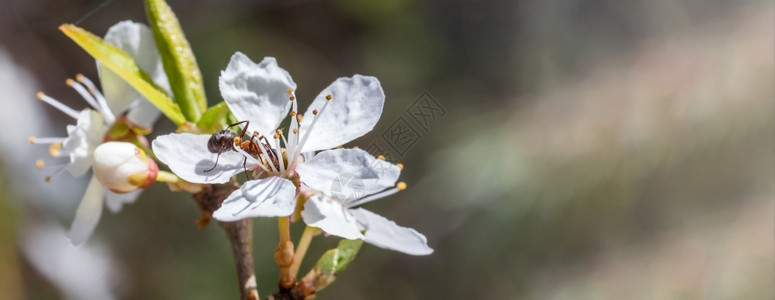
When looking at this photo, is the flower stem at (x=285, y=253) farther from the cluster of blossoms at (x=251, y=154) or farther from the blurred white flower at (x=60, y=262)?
the blurred white flower at (x=60, y=262)

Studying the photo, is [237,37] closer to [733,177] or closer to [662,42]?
[662,42]

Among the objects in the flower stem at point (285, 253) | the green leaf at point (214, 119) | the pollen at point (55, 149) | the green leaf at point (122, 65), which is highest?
the green leaf at point (214, 119)

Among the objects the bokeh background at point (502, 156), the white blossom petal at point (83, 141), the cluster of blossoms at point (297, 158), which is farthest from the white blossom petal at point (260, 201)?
the bokeh background at point (502, 156)

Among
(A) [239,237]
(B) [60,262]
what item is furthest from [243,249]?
(B) [60,262]

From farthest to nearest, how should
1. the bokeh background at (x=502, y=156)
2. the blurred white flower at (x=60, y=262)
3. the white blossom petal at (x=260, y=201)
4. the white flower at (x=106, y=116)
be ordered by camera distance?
the bokeh background at (x=502, y=156) < the blurred white flower at (x=60, y=262) < the white flower at (x=106, y=116) < the white blossom petal at (x=260, y=201)

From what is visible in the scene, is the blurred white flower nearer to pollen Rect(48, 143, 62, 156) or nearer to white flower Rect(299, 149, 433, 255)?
pollen Rect(48, 143, 62, 156)

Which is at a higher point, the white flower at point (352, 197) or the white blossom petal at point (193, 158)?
the white flower at point (352, 197)

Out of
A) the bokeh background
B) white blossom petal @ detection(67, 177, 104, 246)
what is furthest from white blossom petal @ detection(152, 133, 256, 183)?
the bokeh background

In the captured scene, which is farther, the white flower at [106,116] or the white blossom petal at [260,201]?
the white flower at [106,116]
